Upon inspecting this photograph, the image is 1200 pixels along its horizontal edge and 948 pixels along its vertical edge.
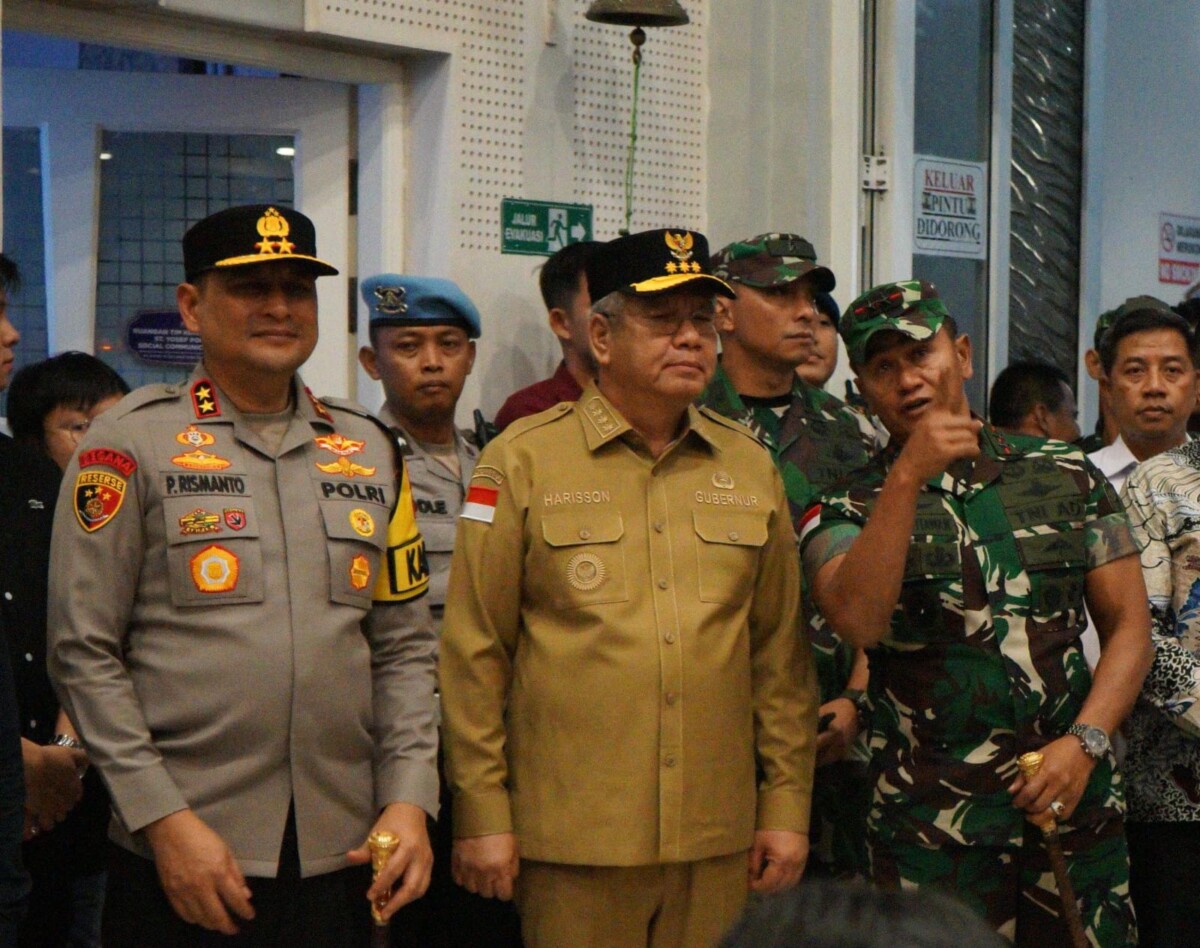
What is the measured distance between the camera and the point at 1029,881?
2.67m

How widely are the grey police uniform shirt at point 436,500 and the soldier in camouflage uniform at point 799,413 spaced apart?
60 cm

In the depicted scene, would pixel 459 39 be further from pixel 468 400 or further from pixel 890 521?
pixel 890 521

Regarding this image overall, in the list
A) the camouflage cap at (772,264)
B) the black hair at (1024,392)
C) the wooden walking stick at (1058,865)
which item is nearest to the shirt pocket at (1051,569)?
the wooden walking stick at (1058,865)

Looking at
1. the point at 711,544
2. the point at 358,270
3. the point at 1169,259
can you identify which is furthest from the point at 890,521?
the point at 1169,259

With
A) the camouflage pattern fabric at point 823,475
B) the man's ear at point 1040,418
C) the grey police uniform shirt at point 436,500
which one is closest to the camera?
the grey police uniform shirt at point 436,500

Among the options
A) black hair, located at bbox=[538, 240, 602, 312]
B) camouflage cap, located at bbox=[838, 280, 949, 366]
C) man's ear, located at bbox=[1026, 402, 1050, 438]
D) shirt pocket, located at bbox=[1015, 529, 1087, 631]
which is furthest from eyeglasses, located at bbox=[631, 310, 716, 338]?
man's ear, located at bbox=[1026, 402, 1050, 438]

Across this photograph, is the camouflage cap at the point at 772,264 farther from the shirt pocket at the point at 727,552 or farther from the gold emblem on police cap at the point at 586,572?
the gold emblem on police cap at the point at 586,572

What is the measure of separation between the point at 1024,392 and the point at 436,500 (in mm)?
2453

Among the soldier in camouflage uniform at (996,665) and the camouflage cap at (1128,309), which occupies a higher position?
the camouflage cap at (1128,309)

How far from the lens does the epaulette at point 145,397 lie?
240 cm

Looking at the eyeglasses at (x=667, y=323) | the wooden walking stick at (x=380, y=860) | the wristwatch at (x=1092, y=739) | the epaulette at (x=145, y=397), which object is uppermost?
the eyeglasses at (x=667, y=323)

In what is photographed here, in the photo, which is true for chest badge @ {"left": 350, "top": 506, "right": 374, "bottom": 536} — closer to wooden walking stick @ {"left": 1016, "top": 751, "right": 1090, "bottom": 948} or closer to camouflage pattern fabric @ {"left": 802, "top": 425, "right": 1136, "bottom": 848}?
camouflage pattern fabric @ {"left": 802, "top": 425, "right": 1136, "bottom": 848}

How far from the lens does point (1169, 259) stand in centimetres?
669

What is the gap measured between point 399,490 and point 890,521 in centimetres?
79
